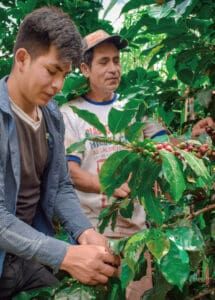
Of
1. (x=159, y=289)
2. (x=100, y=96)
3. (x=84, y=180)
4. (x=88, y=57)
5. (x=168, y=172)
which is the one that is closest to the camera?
(x=168, y=172)

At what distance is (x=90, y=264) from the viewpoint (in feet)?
4.50

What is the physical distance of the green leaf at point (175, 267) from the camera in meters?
1.11

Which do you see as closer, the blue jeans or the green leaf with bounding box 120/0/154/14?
the green leaf with bounding box 120/0/154/14

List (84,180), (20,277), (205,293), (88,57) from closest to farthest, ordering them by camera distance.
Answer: (205,293) → (20,277) → (84,180) → (88,57)

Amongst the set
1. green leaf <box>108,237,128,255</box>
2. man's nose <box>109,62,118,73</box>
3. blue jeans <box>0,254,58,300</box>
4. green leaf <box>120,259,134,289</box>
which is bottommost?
blue jeans <box>0,254,58,300</box>

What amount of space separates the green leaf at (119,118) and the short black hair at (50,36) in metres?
0.57

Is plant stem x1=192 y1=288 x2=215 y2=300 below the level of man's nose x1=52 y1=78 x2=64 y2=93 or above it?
below

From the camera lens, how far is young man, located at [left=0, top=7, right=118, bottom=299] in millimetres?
1453

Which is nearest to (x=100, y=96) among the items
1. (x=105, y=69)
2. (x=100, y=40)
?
(x=105, y=69)

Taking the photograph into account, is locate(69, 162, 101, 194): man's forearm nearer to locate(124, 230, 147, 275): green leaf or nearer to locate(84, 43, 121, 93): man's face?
locate(84, 43, 121, 93): man's face

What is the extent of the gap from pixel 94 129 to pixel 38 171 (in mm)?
633

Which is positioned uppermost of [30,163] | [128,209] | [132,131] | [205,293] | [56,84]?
[56,84]

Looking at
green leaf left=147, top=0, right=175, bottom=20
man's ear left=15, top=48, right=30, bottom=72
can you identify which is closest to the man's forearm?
man's ear left=15, top=48, right=30, bottom=72

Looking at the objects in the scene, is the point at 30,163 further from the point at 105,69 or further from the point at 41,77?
the point at 105,69
